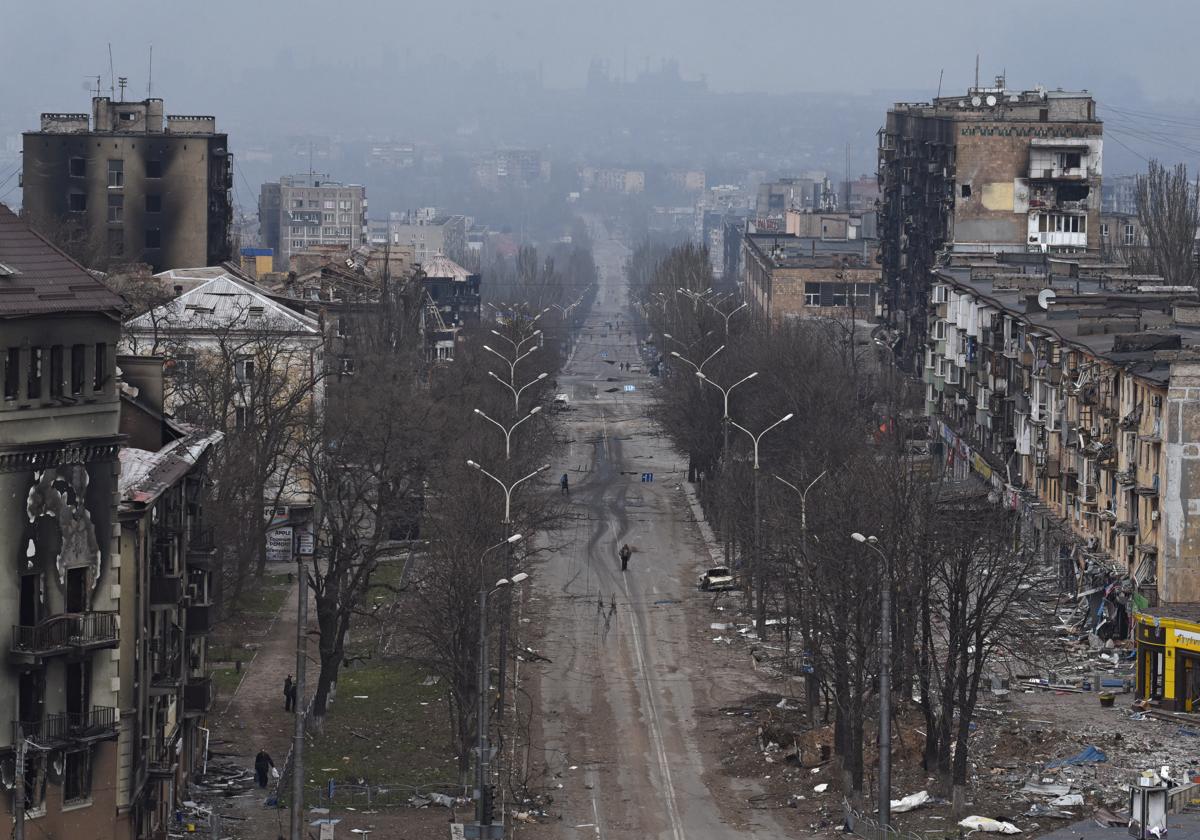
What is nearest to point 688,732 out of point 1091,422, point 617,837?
point 617,837

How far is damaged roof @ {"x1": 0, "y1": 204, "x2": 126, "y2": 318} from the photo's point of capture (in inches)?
1407

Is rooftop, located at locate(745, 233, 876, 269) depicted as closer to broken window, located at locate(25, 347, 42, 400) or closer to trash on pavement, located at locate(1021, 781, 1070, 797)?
trash on pavement, located at locate(1021, 781, 1070, 797)

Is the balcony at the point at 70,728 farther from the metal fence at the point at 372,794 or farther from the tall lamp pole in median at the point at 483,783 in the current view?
the metal fence at the point at 372,794

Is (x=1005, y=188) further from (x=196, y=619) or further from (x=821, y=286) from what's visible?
(x=196, y=619)

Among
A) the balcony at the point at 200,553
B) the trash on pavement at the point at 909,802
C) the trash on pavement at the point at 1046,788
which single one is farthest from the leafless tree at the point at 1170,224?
the balcony at the point at 200,553

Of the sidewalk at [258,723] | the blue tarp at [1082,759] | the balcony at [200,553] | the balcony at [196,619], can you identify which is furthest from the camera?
the blue tarp at [1082,759]

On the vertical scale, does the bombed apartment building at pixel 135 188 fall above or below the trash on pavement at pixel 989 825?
above

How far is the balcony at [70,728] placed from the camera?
3624 centimetres

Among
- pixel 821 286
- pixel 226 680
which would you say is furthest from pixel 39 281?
pixel 821 286

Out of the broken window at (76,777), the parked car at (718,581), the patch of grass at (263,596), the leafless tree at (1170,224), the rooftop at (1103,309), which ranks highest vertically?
the leafless tree at (1170,224)

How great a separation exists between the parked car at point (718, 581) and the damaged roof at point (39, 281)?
3936cm

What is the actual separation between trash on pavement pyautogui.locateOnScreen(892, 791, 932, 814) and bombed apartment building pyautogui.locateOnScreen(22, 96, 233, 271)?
71115 mm

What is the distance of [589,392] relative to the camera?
512 feet

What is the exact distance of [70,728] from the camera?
37.0 meters
